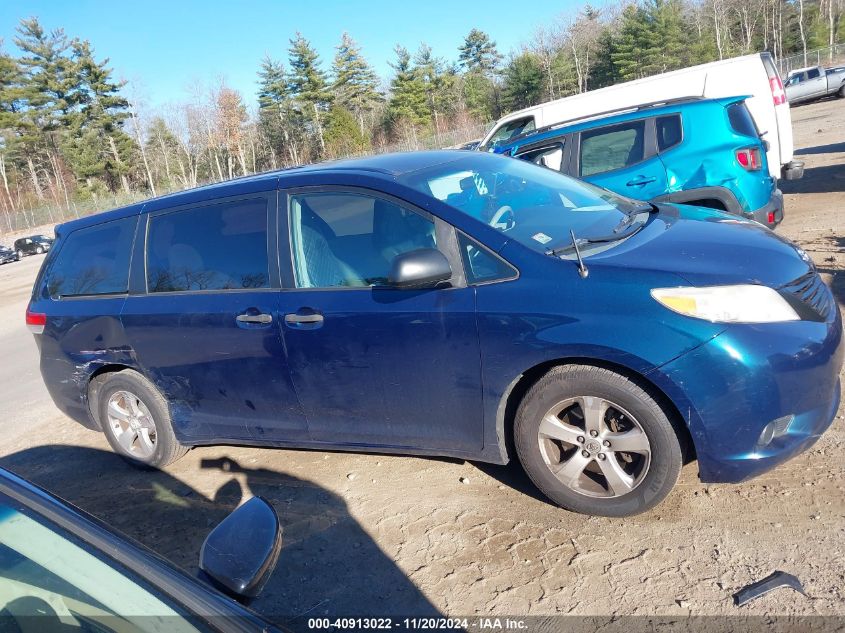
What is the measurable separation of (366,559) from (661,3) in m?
67.9

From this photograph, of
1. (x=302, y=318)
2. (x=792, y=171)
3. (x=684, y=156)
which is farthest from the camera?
(x=792, y=171)

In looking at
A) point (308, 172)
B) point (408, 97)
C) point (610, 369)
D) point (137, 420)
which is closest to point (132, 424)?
Result: point (137, 420)

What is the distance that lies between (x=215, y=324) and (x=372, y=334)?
3.66ft

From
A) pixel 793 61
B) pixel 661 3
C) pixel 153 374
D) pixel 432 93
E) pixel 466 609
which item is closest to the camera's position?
pixel 466 609

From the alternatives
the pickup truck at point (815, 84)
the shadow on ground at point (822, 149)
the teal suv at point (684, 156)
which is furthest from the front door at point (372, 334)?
the pickup truck at point (815, 84)

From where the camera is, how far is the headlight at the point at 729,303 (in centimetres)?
279

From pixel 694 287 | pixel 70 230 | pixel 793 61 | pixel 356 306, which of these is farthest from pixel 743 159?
pixel 793 61

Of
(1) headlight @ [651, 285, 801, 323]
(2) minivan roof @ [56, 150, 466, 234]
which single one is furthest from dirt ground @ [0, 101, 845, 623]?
(2) minivan roof @ [56, 150, 466, 234]

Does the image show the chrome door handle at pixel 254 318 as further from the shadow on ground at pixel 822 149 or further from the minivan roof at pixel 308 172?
the shadow on ground at pixel 822 149

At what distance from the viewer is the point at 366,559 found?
10.5 feet

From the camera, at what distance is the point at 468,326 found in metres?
3.13

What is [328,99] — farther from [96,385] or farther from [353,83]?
[96,385]

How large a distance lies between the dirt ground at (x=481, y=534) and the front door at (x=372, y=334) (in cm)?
41

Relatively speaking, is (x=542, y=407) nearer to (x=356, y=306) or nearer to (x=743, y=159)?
(x=356, y=306)
